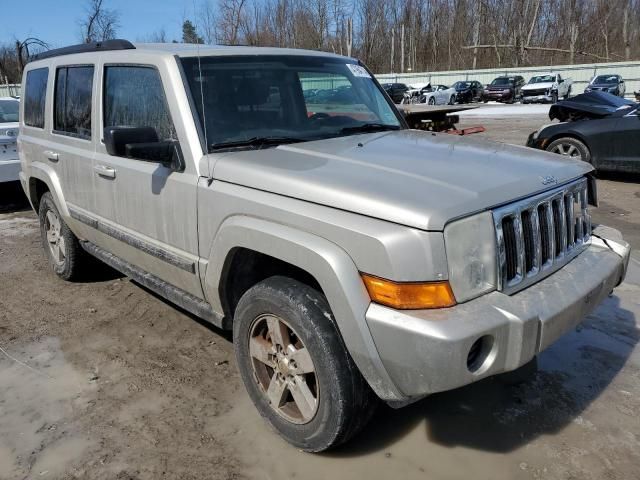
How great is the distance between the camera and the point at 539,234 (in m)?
2.51

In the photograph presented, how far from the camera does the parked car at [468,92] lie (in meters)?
37.4

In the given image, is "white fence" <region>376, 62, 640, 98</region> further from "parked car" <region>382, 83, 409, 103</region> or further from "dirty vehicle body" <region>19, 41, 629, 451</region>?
"dirty vehicle body" <region>19, 41, 629, 451</region>

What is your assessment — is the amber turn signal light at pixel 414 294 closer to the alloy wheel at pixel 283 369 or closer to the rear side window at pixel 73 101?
the alloy wheel at pixel 283 369

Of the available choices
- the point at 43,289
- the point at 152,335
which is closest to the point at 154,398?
the point at 152,335

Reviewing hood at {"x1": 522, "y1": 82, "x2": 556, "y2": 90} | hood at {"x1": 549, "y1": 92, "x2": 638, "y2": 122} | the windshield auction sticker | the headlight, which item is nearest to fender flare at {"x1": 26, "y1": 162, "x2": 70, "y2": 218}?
the windshield auction sticker

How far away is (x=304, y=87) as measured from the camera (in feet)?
12.1

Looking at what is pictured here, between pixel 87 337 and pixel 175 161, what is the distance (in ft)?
5.90

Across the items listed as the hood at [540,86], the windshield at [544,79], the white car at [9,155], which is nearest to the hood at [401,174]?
the white car at [9,155]

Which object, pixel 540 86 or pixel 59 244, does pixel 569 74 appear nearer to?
pixel 540 86

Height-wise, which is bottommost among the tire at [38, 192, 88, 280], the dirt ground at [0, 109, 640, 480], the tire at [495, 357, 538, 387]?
the dirt ground at [0, 109, 640, 480]

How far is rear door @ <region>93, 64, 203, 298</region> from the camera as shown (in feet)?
10.1

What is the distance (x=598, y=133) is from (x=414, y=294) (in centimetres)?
793

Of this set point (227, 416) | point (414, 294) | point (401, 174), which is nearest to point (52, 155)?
point (227, 416)

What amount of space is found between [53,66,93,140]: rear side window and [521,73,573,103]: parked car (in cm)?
3373
